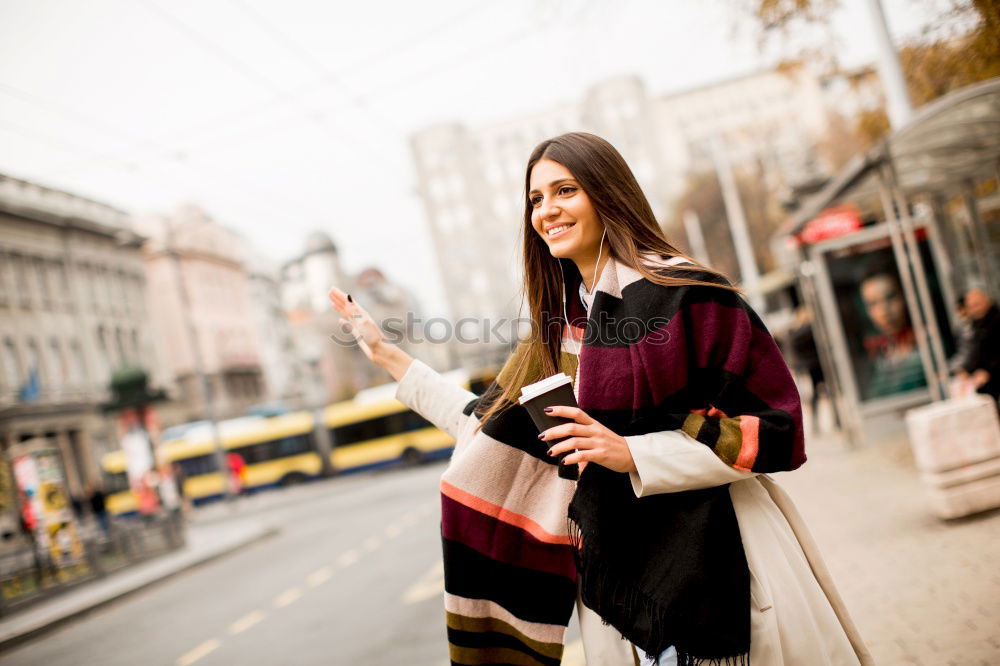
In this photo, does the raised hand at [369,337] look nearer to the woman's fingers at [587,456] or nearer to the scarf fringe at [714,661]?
the woman's fingers at [587,456]

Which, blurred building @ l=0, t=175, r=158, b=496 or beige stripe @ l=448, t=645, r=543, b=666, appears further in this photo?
blurred building @ l=0, t=175, r=158, b=496

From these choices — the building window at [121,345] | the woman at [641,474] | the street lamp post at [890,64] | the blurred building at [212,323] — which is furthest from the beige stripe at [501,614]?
the blurred building at [212,323]

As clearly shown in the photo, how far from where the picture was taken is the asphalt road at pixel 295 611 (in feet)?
21.8

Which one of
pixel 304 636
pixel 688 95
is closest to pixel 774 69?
pixel 304 636

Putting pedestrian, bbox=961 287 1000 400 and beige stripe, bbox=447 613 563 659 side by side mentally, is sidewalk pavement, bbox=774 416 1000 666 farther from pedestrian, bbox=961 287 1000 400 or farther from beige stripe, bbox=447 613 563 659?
beige stripe, bbox=447 613 563 659

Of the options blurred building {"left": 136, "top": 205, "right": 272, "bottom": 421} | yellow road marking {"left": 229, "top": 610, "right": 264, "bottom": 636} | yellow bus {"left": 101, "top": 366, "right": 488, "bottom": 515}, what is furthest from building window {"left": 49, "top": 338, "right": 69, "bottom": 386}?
blurred building {"left": 136, "top": 205, "right": 272, "bottom": 421}

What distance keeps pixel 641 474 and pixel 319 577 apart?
9.39 meters

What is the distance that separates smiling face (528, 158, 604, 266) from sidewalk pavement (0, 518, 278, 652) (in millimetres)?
11007

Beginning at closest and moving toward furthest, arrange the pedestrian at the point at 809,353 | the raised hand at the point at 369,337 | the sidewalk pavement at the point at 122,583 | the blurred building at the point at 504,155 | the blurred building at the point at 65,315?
the raised hand at the point at 369,337
the sidewalk pavement at the point at 122,583
the pedestrian at the point at 809,353
the blurred building at the point at 65,315
the blurred building at the point at 504,155

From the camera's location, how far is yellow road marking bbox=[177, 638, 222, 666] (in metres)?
7.17

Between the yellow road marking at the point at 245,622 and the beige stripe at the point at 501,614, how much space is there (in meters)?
6.43

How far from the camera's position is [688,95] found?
82125 mm

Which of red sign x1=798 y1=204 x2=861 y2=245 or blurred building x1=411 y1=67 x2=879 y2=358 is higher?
blurred building x1=411 y1=67 x2=879 y2=358

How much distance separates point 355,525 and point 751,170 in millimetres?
37381
